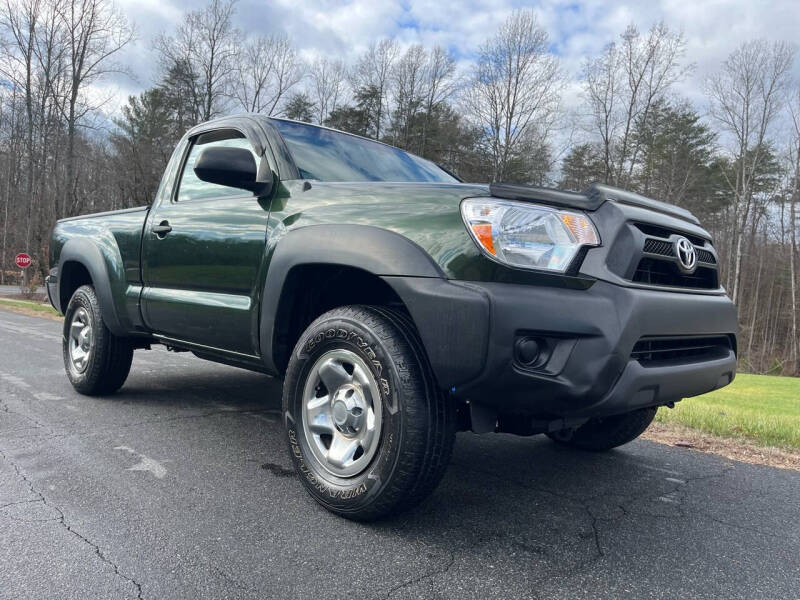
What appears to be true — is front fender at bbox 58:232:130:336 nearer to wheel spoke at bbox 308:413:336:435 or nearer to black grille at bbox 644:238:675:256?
wheel spoke at bbox 308:413:336:435

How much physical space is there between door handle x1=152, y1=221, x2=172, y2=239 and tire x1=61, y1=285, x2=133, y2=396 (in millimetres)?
1062

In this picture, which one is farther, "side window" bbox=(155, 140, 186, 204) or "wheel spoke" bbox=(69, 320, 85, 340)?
"wheel spoke" bbox=(69, 320, 85, 340)

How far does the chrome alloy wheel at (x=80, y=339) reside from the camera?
4546mm

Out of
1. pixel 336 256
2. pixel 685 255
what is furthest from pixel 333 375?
pixel 685 255

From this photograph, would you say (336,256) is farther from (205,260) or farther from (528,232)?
(205,260)

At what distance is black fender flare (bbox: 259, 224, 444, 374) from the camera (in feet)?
7.36

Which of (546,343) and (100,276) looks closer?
(546,343)

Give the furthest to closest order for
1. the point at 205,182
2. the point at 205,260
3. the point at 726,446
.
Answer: the point at 726,446 < the point at 205,182 < the point at 205,260

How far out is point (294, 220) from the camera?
2781 mm

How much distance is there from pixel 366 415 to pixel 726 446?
2.97m

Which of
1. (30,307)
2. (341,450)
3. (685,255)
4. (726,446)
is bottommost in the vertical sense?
(30,307)

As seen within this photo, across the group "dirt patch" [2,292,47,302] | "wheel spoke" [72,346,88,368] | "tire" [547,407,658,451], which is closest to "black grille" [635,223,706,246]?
"tire" [547,407,658,451]

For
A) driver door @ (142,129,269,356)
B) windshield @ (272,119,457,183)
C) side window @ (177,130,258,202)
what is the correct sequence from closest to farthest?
1. driver door @ (142,129,269,356)
2. windshield @ (272,119,457,183)
3. side window @ (177,130,258,202)

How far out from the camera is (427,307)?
7.06 ft
